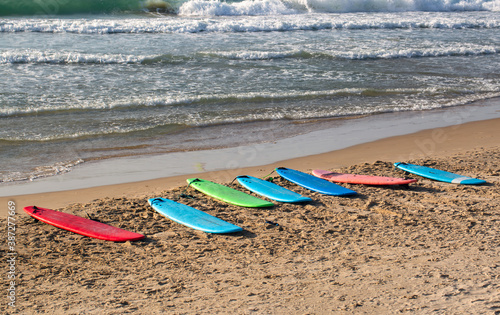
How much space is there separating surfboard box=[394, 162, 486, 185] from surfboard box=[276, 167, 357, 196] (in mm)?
1151

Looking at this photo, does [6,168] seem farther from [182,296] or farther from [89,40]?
[89,40]

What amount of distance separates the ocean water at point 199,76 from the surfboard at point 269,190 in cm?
159

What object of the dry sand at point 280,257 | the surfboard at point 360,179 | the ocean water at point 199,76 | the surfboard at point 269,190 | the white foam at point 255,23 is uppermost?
the white foam at point 255,23

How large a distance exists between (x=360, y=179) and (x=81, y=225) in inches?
126

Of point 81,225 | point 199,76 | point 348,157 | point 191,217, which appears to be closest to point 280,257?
point 191,217

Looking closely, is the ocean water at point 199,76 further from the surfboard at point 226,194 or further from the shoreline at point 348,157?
the surfboard at point 226,194

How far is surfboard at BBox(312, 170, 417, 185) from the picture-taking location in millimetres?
5184

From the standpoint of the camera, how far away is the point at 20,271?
3.44 m

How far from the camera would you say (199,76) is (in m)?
10.5

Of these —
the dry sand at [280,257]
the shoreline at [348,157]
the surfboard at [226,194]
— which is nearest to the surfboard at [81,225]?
the dry sand at [280,257]

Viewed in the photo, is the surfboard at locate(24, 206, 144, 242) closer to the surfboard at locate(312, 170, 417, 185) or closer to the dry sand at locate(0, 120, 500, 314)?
the dry sand at locate(0, 120, 500, 314)

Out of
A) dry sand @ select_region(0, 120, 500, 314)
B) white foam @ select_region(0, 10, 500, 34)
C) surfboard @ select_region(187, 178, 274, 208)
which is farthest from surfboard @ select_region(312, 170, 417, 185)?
white foam @ select_region(0, 10, 500, 34)

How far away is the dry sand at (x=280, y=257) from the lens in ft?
9.74

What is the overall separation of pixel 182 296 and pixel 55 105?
628 centimetres
